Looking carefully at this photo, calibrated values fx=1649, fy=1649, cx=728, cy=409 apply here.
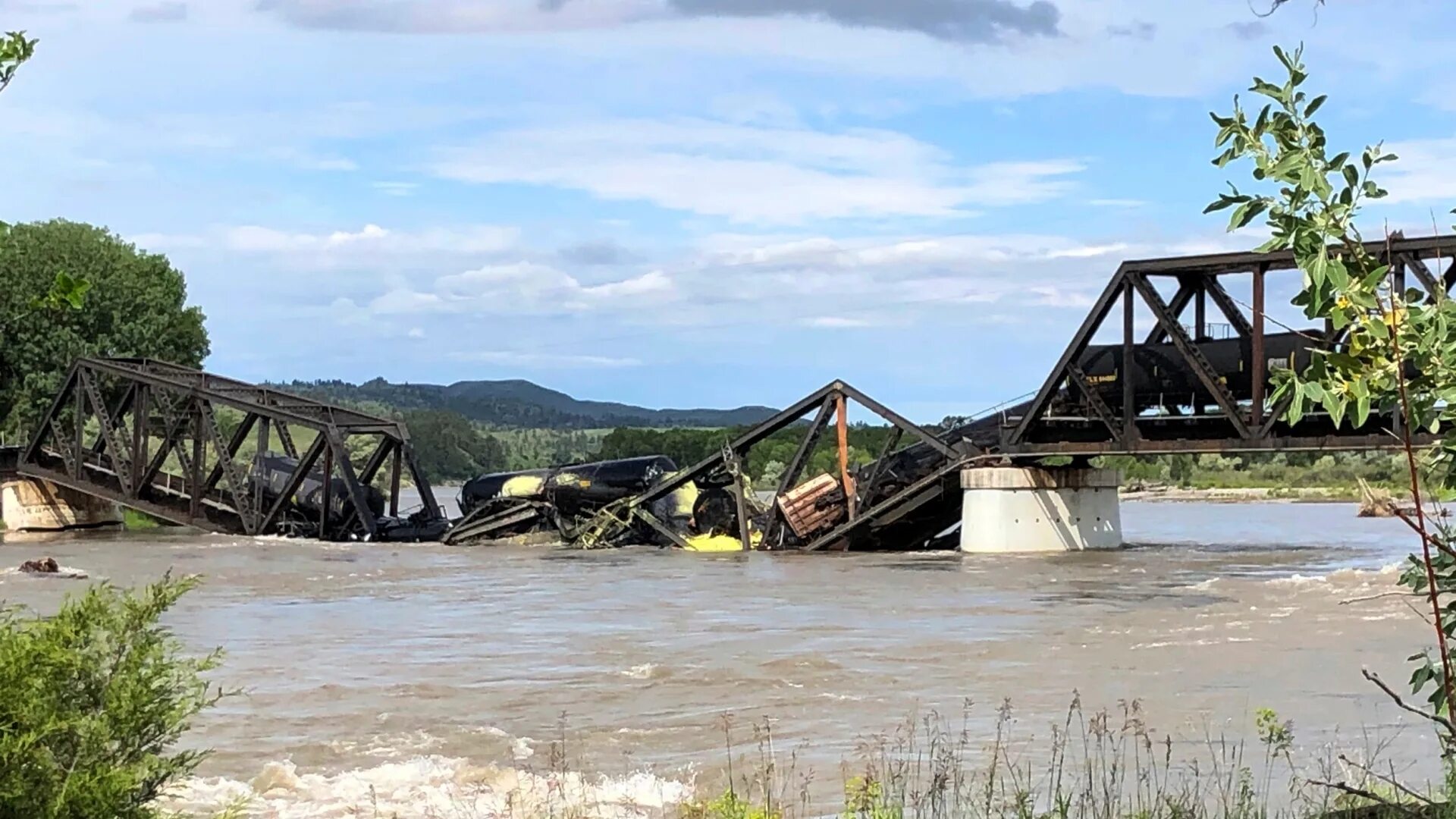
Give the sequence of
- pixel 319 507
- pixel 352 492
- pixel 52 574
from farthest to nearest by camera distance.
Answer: pixel 319 507 < pixel 352 492 < pixel 52 574

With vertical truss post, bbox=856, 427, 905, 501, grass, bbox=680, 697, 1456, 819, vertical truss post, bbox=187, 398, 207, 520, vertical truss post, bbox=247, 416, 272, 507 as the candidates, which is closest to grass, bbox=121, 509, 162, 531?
vertical truss post, bbox=187, 398, 207, 520

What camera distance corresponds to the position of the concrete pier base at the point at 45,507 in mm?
54812

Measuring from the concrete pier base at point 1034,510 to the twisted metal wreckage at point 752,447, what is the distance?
651mm

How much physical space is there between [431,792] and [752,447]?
1306 inches

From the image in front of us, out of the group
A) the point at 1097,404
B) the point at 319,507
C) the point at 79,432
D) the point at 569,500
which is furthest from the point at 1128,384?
the point at 79,432

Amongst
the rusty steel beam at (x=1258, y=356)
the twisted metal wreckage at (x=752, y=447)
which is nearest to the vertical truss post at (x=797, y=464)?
the twisted metal wreckage at (x=752, y=447)

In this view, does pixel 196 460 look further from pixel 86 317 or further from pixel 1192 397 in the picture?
pixel 1192 397

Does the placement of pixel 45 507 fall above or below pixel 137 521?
above

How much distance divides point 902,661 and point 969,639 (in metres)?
2.64

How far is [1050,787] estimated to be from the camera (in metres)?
9.32

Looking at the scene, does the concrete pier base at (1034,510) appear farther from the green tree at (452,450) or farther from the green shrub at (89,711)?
the green tree at (452,450)

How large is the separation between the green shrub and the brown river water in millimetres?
1673

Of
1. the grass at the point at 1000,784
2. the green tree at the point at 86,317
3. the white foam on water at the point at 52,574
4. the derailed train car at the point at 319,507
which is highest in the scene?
the green tree at the point at 86,317

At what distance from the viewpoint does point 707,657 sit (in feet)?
63.7
